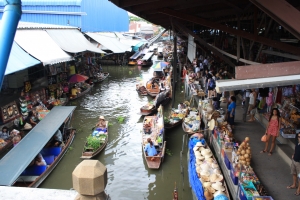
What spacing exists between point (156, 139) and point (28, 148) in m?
5.08

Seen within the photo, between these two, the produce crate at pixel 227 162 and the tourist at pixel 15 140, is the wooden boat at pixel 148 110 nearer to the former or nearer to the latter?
the tourist at pixel 15 140

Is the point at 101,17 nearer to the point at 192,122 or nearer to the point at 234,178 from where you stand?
the point at 192,122

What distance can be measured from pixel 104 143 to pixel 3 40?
10459 mm

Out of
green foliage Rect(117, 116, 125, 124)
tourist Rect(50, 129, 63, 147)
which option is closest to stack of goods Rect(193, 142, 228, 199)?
tourist Rect(50, 129, 63, 147)

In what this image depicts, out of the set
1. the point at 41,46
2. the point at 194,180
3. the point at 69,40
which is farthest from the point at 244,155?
the point at 69,40

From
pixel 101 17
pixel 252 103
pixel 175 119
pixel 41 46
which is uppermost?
pixel 101 17

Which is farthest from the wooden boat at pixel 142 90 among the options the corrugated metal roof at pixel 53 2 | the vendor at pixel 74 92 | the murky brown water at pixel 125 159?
the corrugated metal roof at pixel 53 2

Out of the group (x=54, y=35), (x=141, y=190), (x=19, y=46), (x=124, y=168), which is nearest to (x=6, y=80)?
(x=19, y=46)

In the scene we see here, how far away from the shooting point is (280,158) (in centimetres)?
847

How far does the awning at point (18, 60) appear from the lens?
40.2 ft

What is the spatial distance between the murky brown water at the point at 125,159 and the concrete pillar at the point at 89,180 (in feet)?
26.5

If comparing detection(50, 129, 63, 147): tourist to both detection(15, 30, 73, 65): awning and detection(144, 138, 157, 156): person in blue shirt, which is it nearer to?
detection(144, 138, 157, 156): person in blue shirt

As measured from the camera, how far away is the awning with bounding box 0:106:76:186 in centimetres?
837

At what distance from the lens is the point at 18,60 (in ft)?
43.1
